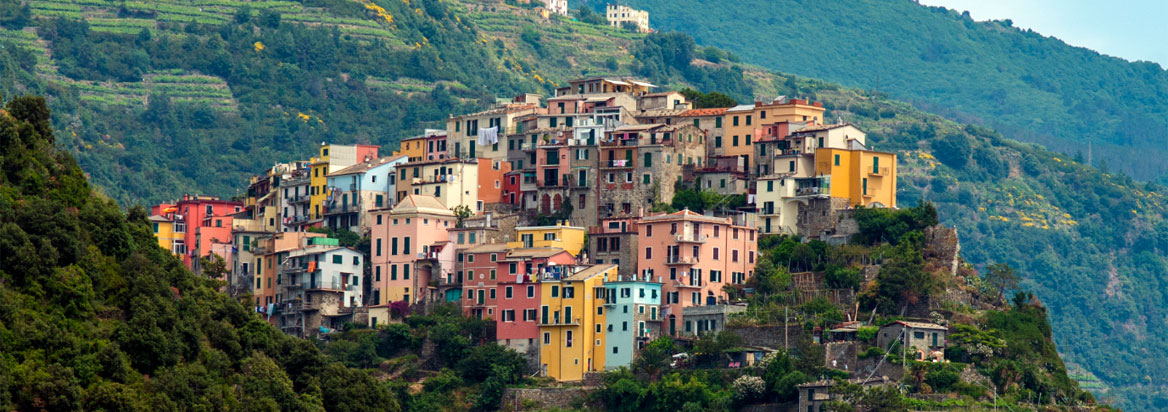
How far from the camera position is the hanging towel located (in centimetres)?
10394

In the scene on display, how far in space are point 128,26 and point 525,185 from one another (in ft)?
242

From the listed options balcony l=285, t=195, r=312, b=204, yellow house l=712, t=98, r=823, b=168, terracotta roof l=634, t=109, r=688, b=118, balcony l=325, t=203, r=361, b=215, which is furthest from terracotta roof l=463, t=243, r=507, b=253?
balcony l=285, t=195, r=312, b=204

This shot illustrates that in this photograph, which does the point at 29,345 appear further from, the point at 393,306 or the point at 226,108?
the point at 226,108

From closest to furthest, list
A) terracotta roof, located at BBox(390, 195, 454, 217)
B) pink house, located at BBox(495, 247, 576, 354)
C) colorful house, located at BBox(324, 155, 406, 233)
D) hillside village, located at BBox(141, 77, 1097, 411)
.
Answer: hillside village, located at BBox(141, 77, 1097, 411), pink house, located at BBox(495, 247, 576, 354), terracotta roof, located at BBox(390, 195, 454, 217), colorful house, located at BBox(324, 155, 406, 233)

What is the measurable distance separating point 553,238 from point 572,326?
19.5 ft

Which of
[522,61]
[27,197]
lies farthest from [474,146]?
[522,61]

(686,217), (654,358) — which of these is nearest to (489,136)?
(686,217)

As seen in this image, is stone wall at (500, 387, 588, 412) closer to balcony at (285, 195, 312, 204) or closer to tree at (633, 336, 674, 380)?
tree at (633, 336, 674, 380)

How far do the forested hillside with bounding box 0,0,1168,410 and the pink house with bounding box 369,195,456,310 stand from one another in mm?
53666

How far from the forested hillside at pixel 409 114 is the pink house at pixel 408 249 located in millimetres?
53666

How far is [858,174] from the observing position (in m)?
95.2

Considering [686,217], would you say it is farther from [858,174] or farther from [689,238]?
[858,174]

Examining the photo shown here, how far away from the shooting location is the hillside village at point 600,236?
88875 mm

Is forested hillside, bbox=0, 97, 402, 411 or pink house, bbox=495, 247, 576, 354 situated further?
→ pink house, bbox=495, 247, 576, 354
